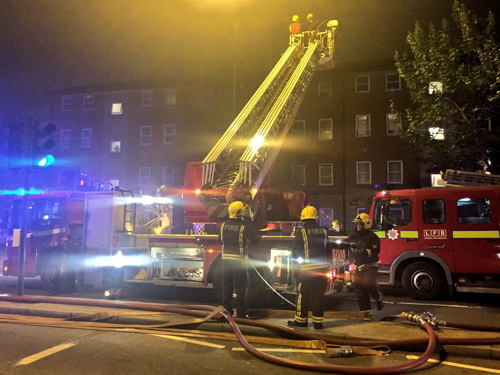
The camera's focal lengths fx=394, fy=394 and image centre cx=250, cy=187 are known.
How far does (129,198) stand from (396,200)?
19.4 ft

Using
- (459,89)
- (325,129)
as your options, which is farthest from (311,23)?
(325,129)

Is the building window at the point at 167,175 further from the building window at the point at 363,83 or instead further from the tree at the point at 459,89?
the tree at the point at 459,89

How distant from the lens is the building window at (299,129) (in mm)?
26109

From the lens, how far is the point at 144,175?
2912 cm

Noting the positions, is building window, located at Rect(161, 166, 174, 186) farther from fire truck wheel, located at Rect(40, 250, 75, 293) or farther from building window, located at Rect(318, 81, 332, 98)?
fire truck wheel, located at Rect(40, 250, 75, 293)

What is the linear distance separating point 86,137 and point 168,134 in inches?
273

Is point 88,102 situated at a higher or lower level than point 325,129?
higher

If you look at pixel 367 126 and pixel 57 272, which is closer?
pixel 57 272

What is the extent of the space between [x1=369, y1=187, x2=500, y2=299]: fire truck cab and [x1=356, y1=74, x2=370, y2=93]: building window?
17.9m

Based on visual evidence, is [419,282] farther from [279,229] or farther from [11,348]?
[11,348]

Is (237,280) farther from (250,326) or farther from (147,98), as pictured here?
(147,98)

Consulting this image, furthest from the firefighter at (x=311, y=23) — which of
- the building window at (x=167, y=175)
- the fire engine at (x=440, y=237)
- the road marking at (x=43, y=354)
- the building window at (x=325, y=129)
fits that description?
the building window at (x=167, y=175)

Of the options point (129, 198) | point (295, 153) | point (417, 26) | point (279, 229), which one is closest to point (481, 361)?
point (279, 229)

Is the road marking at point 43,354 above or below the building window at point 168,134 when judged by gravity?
below
